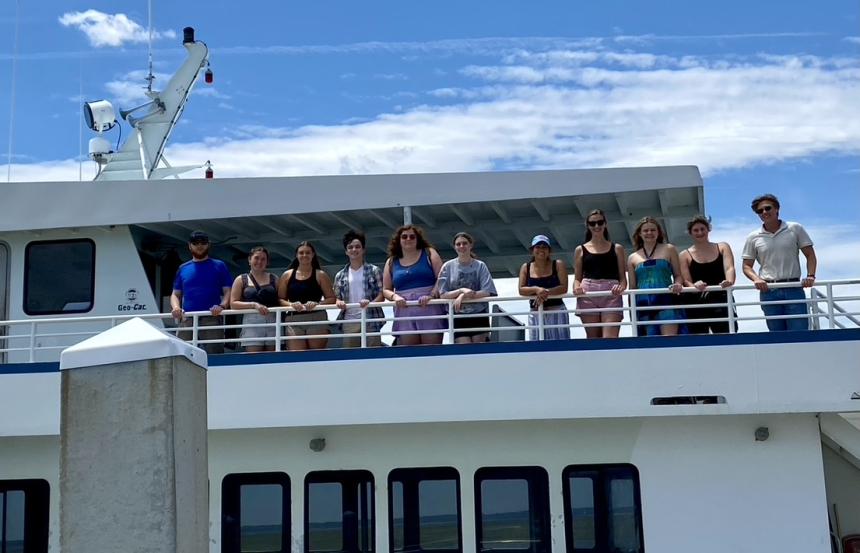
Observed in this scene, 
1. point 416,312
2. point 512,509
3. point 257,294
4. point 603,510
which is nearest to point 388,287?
point 416,312

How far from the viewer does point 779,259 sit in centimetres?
882

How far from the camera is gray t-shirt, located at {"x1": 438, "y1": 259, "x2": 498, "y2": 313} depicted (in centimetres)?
901

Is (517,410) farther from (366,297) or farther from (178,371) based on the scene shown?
(178,371)

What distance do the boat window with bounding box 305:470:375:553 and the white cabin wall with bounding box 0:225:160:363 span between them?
3.01m

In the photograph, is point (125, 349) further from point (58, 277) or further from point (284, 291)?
point (58, 277)

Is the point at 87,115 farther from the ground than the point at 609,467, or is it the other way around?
the point at 87,115

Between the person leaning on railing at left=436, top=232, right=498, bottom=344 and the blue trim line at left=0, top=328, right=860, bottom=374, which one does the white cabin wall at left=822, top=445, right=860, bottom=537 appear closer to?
the blue trim line at left=0, top=328, right=860, bottom=374

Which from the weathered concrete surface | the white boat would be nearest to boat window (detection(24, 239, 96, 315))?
the white boat

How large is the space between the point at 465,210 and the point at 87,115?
19.2 ft

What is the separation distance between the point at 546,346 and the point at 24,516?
4.98 meters

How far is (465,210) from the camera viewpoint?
10930 mm

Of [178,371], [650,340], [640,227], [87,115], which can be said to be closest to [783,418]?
[650,340]

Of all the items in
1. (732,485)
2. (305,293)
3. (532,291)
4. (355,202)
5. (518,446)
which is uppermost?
(355,202)

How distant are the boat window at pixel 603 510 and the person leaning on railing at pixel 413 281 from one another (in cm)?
180
